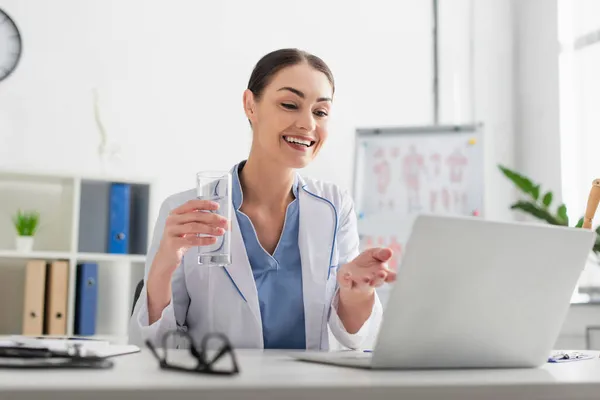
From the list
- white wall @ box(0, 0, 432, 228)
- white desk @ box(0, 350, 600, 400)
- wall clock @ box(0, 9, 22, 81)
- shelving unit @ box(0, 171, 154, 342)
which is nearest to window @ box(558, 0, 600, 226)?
white wall @ box(0, 0, 432, 228)

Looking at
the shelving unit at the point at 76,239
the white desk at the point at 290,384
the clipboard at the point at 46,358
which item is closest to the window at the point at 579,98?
the shelving unit at the point at 76,239

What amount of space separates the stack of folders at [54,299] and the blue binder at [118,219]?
0.46 feet

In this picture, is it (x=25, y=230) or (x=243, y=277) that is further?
(x=25, y=230)

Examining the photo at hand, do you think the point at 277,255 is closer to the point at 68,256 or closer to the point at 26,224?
the point at 68,256

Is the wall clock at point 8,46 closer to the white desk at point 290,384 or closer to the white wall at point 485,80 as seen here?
the white wall at point 485,80

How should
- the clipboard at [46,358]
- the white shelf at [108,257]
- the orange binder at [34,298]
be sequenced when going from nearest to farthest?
1. the clipboard at [46,358]
2. the orange binder at [34,298]
3. the white shelf at [108,257]

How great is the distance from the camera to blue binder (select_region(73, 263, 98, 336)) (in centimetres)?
322

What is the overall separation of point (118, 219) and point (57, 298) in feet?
1.40

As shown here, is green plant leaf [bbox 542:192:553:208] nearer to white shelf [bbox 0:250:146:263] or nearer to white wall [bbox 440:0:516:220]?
white wall [bbox 440:0:516:220]

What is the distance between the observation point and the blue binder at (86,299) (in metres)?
3.22

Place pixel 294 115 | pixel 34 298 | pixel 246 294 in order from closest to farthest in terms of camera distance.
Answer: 1. pixel 246 294
2. pixel 294 115
3. pixel 34 298

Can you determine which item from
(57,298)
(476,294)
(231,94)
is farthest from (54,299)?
(476,294)

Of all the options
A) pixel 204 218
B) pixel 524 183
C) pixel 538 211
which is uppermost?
pixel 524 183

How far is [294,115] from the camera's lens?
179 cm
